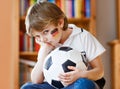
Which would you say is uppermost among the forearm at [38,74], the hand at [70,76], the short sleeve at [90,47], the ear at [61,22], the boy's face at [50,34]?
the ear at [61,22]

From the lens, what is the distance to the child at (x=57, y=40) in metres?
0.77

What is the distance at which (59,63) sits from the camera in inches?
30.8

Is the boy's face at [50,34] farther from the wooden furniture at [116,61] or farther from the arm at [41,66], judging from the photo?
the wooden furniture at [116,61]

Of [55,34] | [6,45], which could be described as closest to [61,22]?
[55,34]

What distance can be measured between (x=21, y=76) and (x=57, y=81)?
1.08 metres

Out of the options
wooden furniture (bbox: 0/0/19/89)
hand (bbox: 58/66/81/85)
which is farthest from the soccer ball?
wooden furniture (bbox: 0/0/19/89)

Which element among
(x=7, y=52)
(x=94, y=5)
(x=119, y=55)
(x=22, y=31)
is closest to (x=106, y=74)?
(x=119, y=55)

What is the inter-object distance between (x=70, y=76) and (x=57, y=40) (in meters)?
0.15

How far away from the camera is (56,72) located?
2.54 feet

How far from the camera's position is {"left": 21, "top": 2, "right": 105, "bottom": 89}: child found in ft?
2.52

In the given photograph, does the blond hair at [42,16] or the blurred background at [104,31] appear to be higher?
the blond hair at [42,16]

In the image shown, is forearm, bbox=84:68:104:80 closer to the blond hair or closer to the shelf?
the blond hair

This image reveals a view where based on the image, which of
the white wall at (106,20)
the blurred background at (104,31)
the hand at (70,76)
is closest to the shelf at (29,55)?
the blurred background at (104,31)

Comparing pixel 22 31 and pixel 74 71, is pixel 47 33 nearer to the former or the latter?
pixel 74 71
